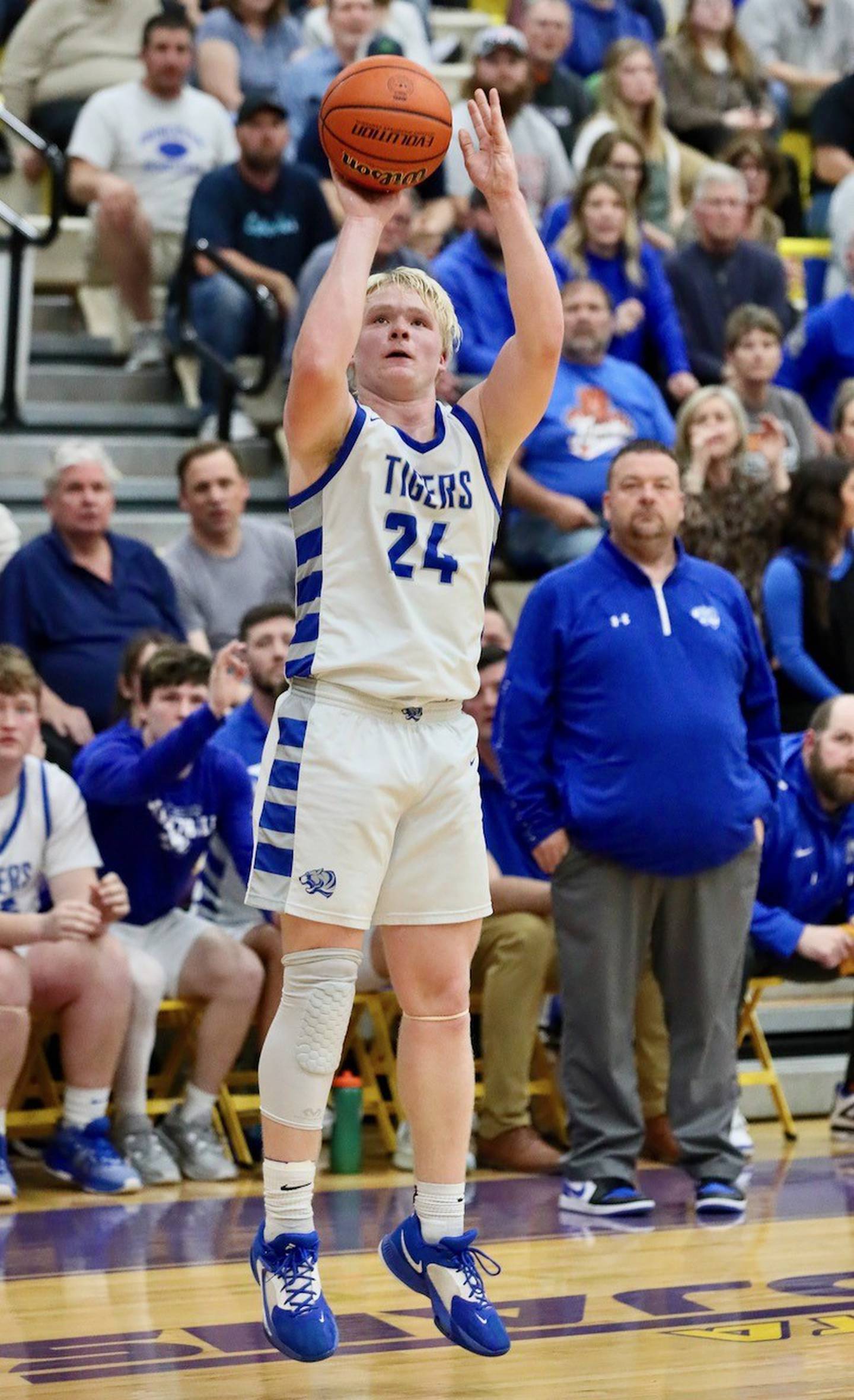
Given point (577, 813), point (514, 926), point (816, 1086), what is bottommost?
point (816, 1086)

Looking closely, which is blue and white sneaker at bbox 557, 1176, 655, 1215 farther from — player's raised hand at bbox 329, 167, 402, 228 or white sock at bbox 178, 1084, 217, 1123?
player's raised hand at bbox 329, 167, 402, 228

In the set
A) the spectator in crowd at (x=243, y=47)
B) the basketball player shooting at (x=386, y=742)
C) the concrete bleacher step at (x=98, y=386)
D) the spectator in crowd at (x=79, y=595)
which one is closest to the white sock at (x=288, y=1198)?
the basketball player shooting at (x=386, y=742)

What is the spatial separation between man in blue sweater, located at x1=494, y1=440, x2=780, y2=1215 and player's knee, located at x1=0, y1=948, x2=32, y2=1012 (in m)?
1.28

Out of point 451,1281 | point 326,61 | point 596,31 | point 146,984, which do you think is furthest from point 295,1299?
point 596,31

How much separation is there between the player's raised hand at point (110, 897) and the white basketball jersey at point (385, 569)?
1.87 metres

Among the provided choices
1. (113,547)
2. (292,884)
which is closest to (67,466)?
(113,547)

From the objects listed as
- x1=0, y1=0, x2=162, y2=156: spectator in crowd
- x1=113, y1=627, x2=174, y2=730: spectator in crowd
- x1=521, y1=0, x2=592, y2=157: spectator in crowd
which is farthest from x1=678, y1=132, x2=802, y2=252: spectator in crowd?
x1=113, y1=627, x2=174, y2=730: spectator in crowd

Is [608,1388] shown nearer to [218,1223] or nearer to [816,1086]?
[218,1223]

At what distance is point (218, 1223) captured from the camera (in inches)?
206

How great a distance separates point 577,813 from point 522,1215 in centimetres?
96

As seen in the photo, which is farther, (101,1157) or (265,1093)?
(101,1157)

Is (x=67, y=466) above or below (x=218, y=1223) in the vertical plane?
above

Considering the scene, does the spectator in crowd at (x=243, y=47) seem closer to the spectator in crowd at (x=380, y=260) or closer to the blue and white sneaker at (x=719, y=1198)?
the spectator in crowd at (x=380, y=260)

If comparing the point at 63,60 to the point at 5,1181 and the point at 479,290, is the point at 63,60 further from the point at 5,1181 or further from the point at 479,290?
the point at 5,1181
